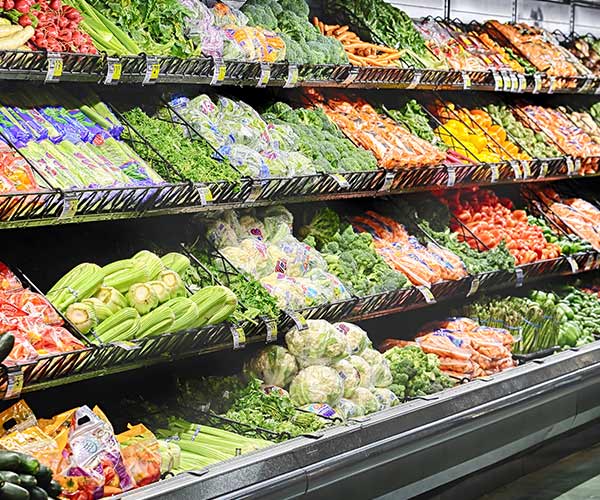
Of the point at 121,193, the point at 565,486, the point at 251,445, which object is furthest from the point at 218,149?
the point at 565,486

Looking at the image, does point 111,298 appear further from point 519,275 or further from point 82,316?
point 519,275

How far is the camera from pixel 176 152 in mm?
4684

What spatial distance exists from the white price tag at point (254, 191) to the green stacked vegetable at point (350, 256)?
33.6 inches

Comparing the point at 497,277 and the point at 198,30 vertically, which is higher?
the point at 198,30

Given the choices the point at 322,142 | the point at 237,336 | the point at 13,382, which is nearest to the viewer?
the point at 13,382

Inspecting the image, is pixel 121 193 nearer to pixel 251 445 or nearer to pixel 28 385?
pixel 28 385

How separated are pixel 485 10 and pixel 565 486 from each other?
383cm

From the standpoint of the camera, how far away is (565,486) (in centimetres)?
579

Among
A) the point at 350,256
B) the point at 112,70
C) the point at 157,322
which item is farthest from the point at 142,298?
the point at 350,256

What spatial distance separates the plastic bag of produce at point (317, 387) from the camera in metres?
4.84

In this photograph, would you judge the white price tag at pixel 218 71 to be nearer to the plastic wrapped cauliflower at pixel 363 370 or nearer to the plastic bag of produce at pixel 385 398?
the plastic wrapped cauliflower at pixel 363 370

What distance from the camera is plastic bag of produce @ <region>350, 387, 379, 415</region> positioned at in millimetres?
5020

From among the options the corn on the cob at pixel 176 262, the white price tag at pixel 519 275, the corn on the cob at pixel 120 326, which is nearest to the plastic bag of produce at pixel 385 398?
the corn on the cob at pixel 176 262

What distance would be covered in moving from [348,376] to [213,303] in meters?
0.92
